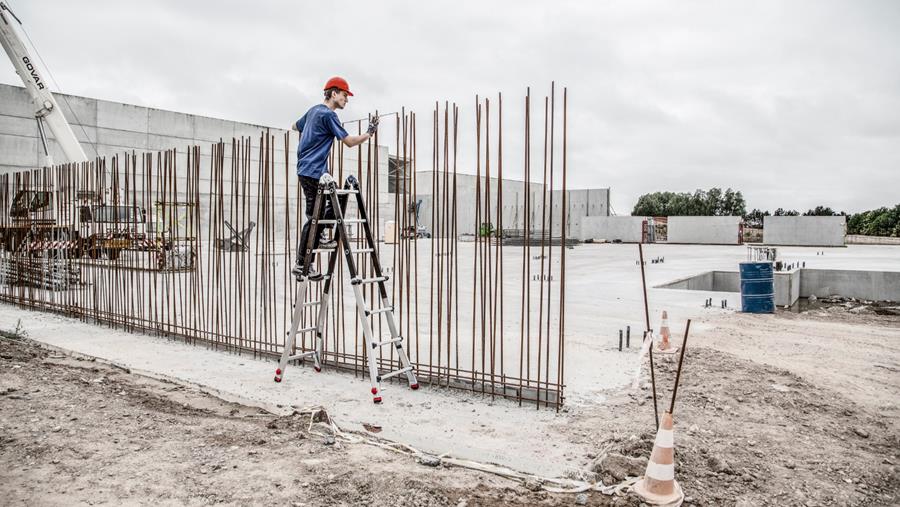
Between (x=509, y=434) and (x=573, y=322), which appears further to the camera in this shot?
(x=573, y=322)

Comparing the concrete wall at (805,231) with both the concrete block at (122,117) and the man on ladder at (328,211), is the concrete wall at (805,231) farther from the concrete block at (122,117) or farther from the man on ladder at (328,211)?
the man on ladder at (328,211)

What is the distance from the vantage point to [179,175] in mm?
28141

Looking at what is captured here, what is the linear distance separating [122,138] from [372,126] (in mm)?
26607

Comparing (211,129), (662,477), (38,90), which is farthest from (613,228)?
(662,477)

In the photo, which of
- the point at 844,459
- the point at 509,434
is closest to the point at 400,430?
the point at 509,434

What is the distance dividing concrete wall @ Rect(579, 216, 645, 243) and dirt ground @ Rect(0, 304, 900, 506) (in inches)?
1489

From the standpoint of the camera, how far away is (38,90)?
64.2ft

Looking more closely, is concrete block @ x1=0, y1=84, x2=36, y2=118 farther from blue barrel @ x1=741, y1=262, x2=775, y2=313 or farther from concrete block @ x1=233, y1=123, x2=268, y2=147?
blue barrel @ x1=741, y1=262, x2=775, y2=313

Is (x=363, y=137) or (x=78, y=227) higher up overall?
(x=363, y=137)

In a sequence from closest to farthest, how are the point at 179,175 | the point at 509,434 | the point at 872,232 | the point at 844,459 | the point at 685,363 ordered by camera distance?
1. the point at 844,459
2. the point at 509,434
3. the point at 685,363
4. the point at 179,175
5. the point at 872,232

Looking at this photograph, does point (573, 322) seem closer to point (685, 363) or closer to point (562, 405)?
point (685, 363)

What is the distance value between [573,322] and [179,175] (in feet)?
82.2

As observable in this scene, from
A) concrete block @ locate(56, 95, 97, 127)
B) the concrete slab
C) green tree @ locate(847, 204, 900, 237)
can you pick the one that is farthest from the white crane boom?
green tree @ locate(847, 204, 900, 237)

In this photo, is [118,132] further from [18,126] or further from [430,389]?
[430,389]
